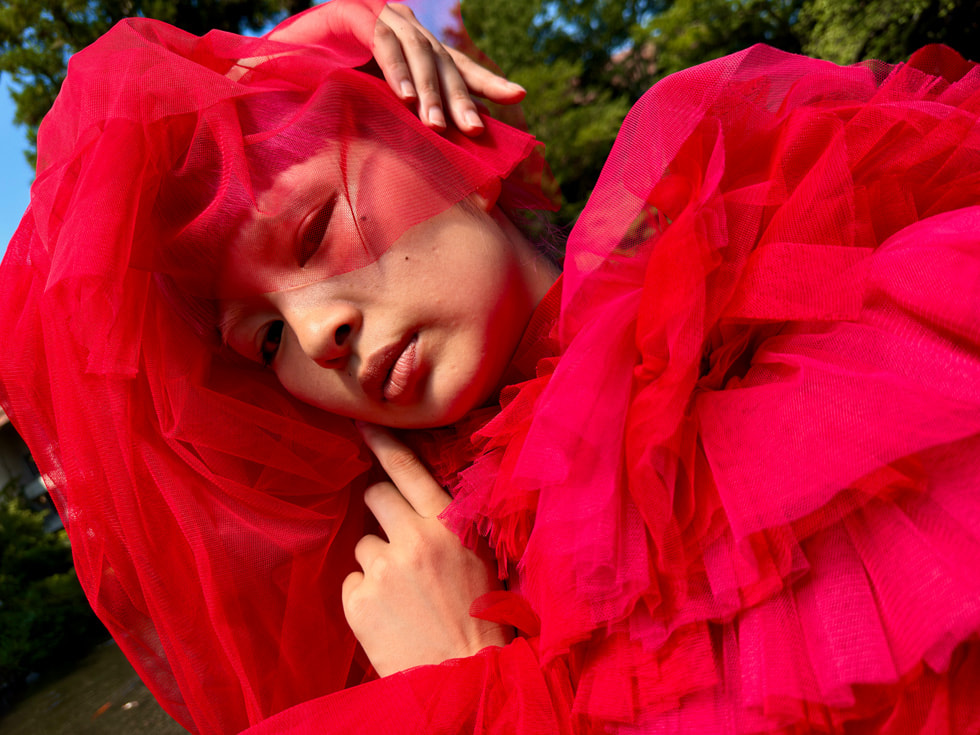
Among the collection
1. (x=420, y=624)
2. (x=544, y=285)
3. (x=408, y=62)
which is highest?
(x=408, y=62)

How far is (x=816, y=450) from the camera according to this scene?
0.81m

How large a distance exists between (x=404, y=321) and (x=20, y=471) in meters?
10.5

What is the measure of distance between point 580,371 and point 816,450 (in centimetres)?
30

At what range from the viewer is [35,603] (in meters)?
5.90

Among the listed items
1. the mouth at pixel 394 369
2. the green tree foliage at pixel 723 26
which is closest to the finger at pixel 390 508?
the mouth at pixel 394 369

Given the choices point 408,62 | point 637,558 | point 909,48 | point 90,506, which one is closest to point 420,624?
point 637,558

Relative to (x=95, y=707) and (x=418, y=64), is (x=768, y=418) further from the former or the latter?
(x=95, y=707)

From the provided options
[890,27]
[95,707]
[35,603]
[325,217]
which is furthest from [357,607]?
[890,27]

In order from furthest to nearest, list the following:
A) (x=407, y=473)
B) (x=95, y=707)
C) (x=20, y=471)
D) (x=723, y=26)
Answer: (x=20, y=471), (x=723, y=26), (x=95, y=707), (x=407, y=473)

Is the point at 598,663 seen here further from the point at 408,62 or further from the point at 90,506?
the point at 408,62

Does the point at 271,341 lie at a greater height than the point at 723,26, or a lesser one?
lesser

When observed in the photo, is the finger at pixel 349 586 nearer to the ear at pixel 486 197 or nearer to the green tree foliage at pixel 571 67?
the ear at pixel 486 197

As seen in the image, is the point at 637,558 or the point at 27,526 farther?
the point at 27,526

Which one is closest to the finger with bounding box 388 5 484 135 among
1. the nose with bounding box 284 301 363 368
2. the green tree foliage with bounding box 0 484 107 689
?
the nose with bounding box 284 301 363 368
